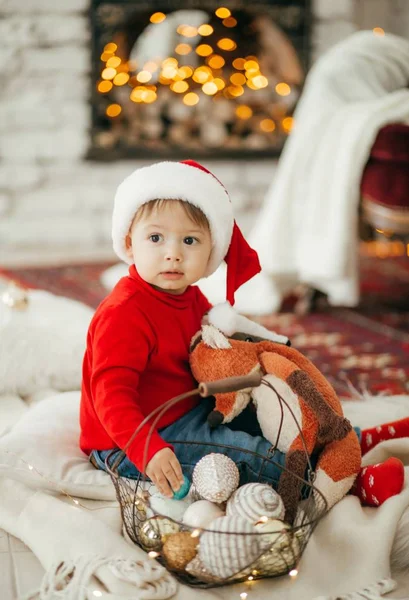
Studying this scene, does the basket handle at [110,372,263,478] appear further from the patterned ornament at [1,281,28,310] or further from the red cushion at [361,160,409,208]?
the red cushion at [361,160,409,208]

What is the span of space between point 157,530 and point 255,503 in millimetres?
128

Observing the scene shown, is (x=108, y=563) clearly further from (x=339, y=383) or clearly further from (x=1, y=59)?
(x=1, y=59)

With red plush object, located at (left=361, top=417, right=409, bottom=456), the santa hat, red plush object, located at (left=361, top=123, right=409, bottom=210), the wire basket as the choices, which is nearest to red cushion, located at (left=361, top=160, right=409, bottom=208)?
red plush object, located at (left=361, top=123, right=409, bottom=210)

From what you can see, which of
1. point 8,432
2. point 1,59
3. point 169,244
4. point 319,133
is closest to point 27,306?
point 8,432

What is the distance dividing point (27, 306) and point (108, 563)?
0.85 meters

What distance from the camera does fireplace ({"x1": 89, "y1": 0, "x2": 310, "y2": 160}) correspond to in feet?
12.0

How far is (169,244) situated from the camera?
114cm

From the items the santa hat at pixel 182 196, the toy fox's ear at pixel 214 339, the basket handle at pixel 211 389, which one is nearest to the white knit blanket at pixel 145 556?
the basket handle at pixel 211 389

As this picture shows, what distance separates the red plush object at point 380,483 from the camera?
113cm

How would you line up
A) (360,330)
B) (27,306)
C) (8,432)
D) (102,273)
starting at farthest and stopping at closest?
(102,273) < (360,330) < (27,306) < (8,432)

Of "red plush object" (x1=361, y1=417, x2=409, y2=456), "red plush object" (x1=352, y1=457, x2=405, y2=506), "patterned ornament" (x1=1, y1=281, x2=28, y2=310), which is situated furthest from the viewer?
"patterned ornament" (x1=1, y1=281, x2=28, y2=310)

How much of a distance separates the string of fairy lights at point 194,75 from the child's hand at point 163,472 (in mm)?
2910

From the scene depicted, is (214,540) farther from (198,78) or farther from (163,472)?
(198,78)

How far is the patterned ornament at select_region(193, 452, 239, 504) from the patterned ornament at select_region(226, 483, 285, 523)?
0.05 ft
